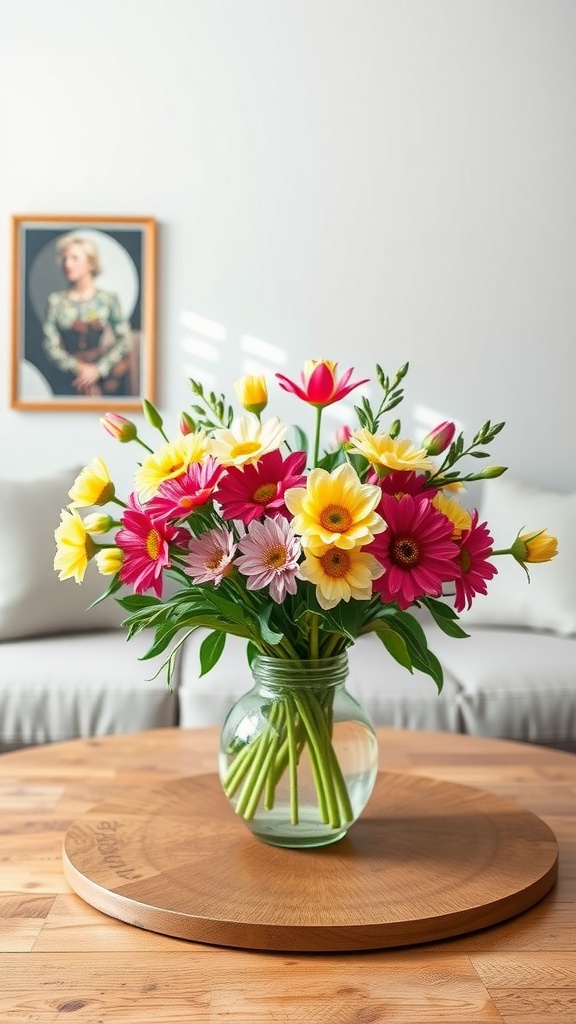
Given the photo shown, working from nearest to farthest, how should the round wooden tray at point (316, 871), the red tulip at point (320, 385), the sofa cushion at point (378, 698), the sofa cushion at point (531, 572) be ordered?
1. the round wooden tray at point (316, 871)
2. the red tulip at point (320, 385)
3. the sofa cushion at point (378, 698)
4. the sofa cushion at point (531, 572)

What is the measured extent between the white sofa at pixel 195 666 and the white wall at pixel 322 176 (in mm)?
669

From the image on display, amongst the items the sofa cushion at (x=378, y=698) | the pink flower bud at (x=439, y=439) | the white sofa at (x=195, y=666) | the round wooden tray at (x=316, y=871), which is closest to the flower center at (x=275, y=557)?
the pink flower bud at (x=439, y=439)

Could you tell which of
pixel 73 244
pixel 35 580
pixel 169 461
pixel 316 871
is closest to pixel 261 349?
pixel 73 244

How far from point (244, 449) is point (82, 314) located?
2.53 meters

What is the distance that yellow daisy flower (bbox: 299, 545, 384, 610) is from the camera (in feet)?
3.13

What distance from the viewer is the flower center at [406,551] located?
0.98 meters

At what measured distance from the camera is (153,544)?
1.00 m

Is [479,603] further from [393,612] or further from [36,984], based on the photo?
[36,984]

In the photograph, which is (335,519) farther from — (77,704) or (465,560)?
(77,704)

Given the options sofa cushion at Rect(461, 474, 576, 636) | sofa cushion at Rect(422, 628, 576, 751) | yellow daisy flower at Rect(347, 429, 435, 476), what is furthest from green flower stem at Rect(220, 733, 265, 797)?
sofa cushion at Rect(461, 474, 576, 636)

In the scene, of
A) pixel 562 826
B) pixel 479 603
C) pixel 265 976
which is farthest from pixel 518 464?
pixel 265 976

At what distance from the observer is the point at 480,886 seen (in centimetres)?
101

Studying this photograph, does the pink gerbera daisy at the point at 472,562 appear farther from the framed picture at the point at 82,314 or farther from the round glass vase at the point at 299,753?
the framed picture at the point at 82,314

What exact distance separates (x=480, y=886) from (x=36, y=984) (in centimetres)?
44
